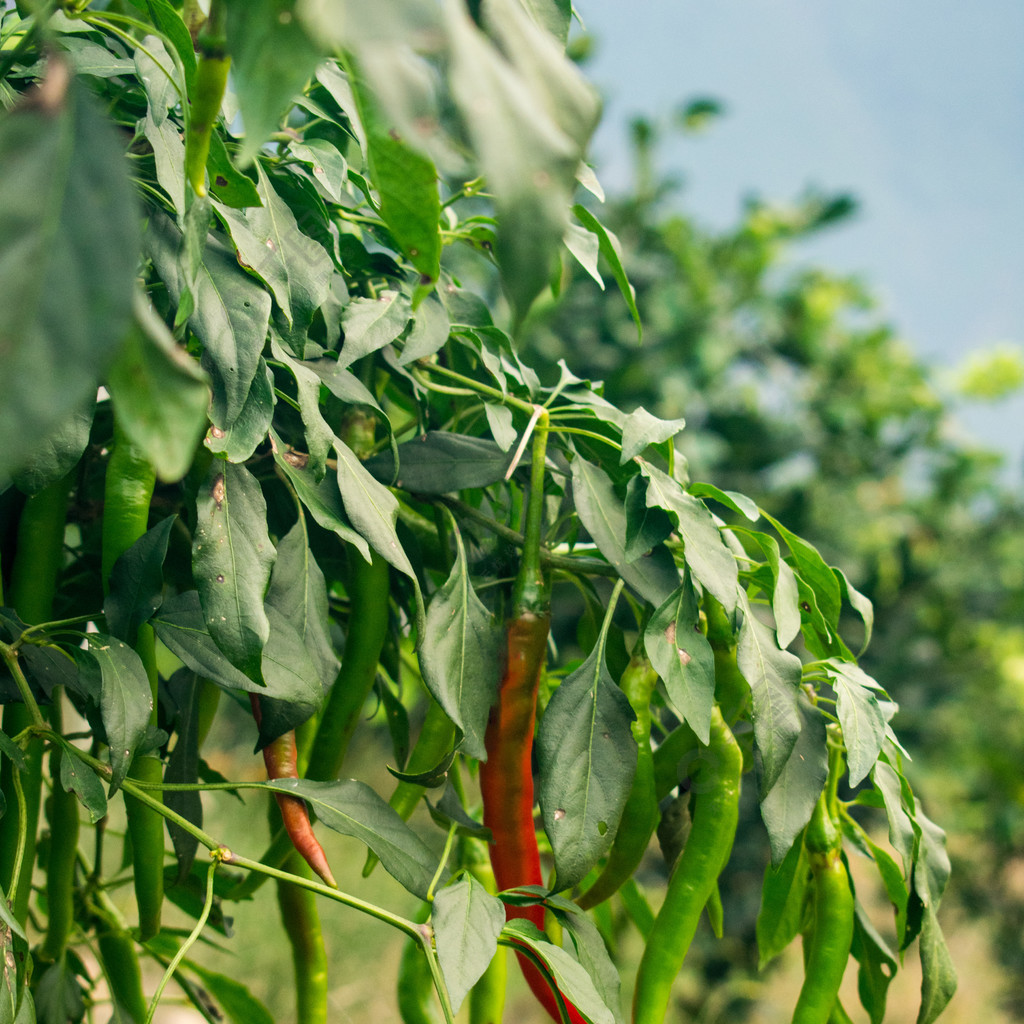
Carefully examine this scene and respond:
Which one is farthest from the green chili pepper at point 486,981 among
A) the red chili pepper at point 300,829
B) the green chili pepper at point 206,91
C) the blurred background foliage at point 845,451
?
the blurred background foliage at point 845,451

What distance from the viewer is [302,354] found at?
379 millimetres

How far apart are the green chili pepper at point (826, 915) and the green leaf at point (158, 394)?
39 centimetres

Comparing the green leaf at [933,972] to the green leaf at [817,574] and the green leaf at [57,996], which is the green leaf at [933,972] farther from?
the green leaf at [57,996]

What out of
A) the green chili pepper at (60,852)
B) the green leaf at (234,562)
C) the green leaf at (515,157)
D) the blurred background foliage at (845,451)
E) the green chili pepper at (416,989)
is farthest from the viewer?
the blurred background foliage at (845,451)

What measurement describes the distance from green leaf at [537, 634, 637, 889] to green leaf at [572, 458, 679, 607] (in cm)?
3

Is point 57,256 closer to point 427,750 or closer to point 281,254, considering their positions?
point 281,254

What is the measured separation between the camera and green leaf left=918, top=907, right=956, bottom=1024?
1.44ft

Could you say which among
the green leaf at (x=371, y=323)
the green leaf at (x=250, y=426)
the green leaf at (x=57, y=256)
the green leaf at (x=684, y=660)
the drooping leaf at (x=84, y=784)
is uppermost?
the green leaf at (x=57, y=256)

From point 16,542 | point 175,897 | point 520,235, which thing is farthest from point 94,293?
point 175,897

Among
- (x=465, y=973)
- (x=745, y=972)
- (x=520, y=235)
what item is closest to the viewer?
(x=520, y=235)

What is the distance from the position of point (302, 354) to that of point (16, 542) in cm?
17

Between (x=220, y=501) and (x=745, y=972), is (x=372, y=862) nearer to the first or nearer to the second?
(x=220, y=501)

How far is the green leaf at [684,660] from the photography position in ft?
1.26

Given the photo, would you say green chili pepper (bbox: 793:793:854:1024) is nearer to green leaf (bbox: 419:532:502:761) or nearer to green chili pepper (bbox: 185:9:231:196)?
green leaf (bbox: 419:532:502:761)
